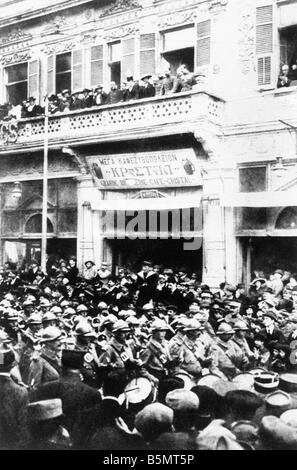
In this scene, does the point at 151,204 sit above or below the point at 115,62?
below

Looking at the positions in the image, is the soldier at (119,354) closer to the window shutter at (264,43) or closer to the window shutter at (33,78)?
the window shutter at (264,43)

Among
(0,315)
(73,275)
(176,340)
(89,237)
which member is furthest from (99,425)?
(89,237)

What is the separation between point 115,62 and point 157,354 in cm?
1052

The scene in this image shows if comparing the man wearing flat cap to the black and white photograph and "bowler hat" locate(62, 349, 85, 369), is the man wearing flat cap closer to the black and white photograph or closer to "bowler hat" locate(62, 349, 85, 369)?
the black and white photograph

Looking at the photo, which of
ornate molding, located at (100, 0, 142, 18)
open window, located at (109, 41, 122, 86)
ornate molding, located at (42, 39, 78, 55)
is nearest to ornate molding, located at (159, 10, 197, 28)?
ornate molding, located at (100, 0, 142, 18)

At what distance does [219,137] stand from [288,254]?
123 inches

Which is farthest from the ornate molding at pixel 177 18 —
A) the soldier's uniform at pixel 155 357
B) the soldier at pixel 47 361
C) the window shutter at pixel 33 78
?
the soldier at pixel 47 361

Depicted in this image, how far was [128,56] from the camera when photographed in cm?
1501

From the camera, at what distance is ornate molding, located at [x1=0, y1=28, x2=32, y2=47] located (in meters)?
16.7

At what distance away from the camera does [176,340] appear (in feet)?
24.1

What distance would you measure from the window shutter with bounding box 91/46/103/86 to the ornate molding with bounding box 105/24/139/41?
0.40 m

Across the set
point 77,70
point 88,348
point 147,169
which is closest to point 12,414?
point 88,348

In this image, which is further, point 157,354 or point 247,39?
point 247,39

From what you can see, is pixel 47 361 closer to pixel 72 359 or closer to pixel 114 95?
pixel 72 359
